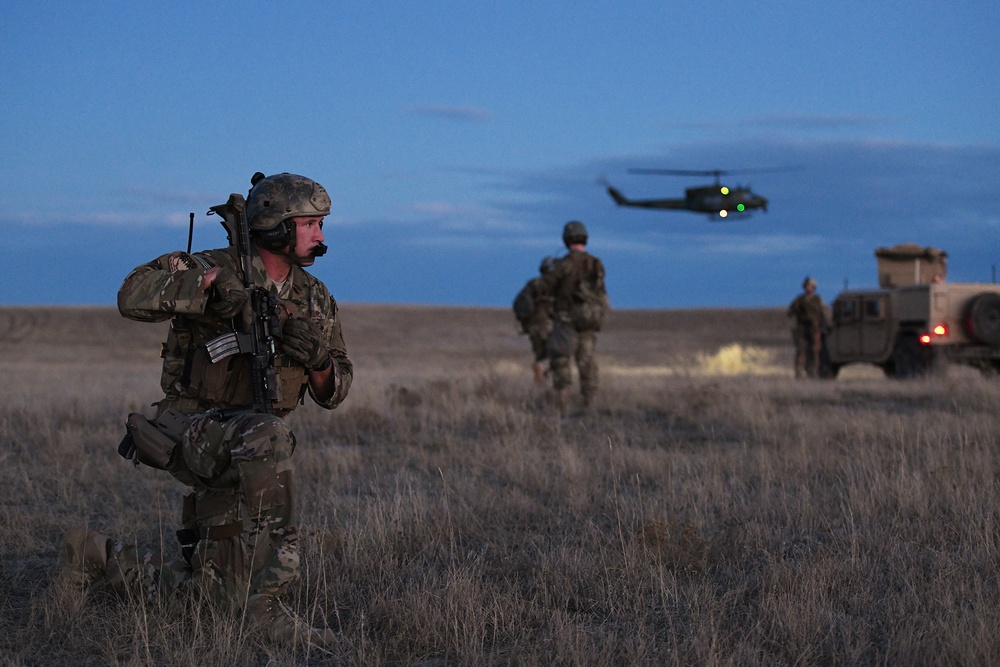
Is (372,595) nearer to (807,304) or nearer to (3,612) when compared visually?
(3,612)

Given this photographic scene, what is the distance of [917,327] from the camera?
16.3m

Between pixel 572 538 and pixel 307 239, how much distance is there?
2127 millimetres

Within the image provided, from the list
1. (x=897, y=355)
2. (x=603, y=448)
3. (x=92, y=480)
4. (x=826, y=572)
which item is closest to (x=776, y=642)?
(x=826, y=572)

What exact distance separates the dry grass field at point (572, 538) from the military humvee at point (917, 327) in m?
5.06

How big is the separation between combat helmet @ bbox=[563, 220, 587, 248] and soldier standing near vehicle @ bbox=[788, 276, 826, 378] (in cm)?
867

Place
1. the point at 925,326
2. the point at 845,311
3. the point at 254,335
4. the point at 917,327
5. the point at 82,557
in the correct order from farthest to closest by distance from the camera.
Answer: the point at 845,311
the point at 917,327
the point at 925,326
the point at 82,557
the point at 254,335

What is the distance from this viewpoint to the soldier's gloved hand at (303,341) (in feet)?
13.5

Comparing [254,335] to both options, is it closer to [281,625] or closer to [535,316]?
[281,625]

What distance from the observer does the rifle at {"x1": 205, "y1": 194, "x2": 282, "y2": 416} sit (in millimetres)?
4066

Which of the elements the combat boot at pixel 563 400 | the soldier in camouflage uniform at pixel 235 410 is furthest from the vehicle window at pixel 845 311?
the soldier in camouflage uniform at pixel 235 410

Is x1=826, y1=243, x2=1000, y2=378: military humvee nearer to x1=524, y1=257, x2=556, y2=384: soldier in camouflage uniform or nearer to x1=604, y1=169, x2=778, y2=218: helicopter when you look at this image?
x1=524, y1=257, x2=556, y2=384: soldier in camouflage uniform

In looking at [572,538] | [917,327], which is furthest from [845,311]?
[572,538]

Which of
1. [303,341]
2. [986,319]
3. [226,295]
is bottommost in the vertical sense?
[303,341]

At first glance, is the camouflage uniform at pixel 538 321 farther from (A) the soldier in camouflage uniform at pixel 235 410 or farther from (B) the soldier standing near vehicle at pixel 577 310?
(A) the soldier in camouflage uniform at pixel 235 410
